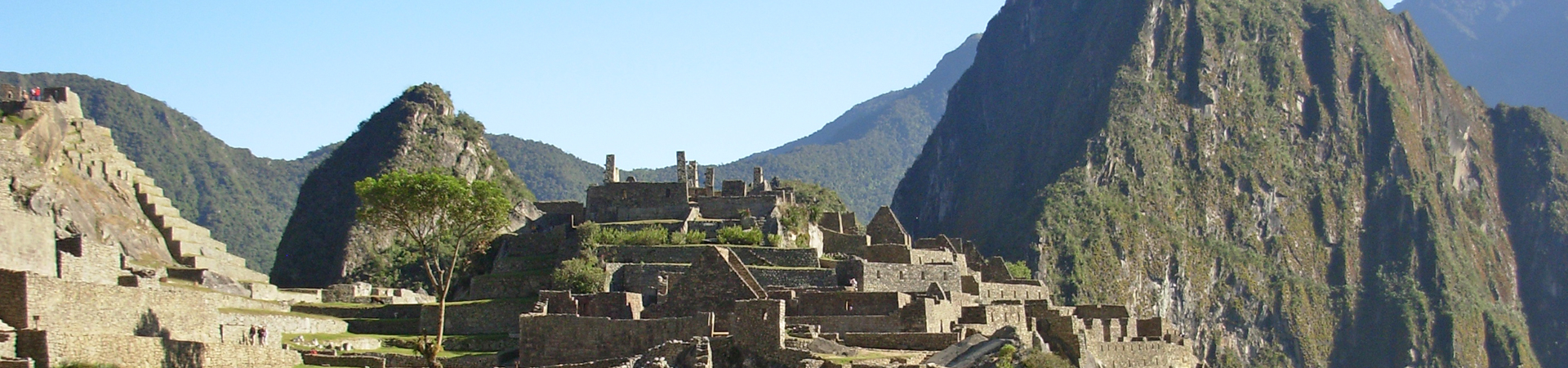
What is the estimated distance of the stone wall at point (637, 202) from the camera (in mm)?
71688

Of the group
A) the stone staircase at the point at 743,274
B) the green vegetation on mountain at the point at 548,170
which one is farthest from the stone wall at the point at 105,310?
the green vegetation on mountain at the point at 548,170

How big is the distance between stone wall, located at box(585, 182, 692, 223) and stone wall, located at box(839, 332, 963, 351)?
21.8m

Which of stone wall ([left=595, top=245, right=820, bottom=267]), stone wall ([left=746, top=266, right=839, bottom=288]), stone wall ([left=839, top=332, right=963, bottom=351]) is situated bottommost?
stone wall ([left=839, top=332, right=963, bottom=351])

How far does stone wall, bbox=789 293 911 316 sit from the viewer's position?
176 feet

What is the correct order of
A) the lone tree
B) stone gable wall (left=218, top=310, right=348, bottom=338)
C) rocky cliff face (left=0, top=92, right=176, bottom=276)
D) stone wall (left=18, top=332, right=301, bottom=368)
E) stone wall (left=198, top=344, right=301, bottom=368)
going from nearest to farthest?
1. stone wall (left=18, top=332, right=301, bottom=368)
2. stone wall (left=198, top=344, right=301, bottom=368)
3. stone gable wall (left=218, top=310, right=348, bottom=338)
4. the lone tree
5. rocky cliff face (left=0, top=92, right=176, bottom=276)

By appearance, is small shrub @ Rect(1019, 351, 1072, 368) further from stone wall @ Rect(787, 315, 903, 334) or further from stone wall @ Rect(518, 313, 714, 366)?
stone wall @ Rect(787, 315, 903, 334)

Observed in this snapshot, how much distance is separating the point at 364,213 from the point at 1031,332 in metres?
18.1

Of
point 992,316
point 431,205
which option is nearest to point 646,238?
point 992,316

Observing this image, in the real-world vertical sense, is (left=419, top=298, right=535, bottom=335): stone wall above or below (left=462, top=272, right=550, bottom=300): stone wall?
below

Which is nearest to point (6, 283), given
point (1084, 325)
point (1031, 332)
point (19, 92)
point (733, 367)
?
point (733, 367)

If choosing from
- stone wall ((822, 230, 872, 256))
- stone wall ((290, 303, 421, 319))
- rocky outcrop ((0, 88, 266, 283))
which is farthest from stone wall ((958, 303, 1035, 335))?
rocky outcrop ((0, 88, 266, 283))

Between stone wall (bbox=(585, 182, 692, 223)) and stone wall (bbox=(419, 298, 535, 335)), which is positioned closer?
stone wall (bbox=(419, 298, 535, 335))

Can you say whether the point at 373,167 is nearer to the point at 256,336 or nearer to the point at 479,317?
the point at 479,317

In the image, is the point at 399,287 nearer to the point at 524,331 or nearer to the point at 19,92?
the point at 19,92
